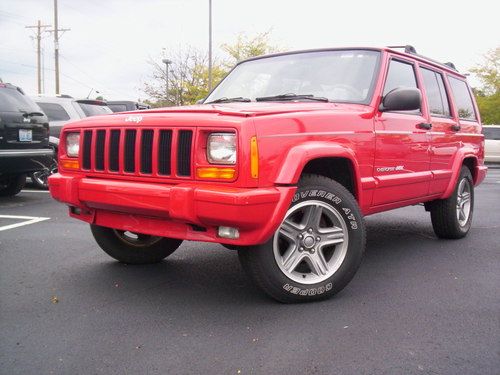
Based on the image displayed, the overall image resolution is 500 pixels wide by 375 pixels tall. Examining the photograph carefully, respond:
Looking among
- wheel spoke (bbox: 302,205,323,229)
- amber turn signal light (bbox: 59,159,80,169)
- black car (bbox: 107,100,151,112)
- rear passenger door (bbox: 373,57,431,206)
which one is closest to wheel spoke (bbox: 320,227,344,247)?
wheel spoke (bbox: 302,205,323,229)

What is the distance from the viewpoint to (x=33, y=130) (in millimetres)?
7746

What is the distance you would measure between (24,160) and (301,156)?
5753 mm

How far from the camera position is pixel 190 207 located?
9.46 feet

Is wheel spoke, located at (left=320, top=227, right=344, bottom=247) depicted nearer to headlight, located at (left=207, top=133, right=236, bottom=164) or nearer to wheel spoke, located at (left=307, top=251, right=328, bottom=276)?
wheel spoke, located at (left=307, top=251, right=328, bottom=276)

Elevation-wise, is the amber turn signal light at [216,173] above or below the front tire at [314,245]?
above

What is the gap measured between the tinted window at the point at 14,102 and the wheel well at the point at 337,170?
5.49 m

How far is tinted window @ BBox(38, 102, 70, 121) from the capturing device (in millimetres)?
10305

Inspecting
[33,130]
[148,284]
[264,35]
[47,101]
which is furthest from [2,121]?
[264,35]

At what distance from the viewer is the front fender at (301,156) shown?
299 cm

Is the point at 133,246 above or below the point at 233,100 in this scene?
below

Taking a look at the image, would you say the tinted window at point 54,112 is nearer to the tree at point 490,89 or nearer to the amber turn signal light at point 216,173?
the amber turn signal light at point 216,173

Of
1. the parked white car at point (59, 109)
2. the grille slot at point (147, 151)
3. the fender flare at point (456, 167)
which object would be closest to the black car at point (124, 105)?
the parked white car at point (59, 109)

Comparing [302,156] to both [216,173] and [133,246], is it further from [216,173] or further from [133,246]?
[133,246]

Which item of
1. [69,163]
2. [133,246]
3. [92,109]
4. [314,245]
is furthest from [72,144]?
[92,109]
